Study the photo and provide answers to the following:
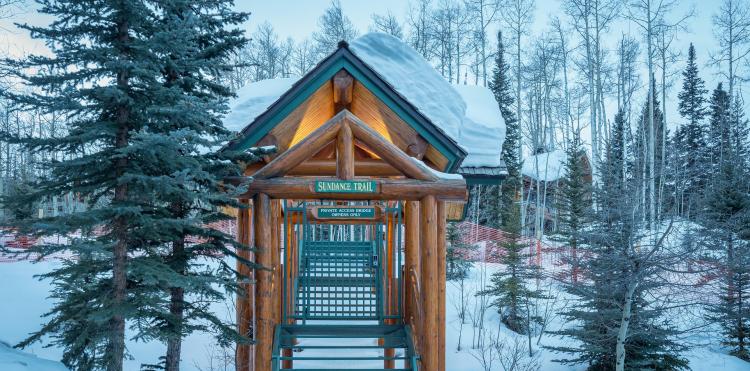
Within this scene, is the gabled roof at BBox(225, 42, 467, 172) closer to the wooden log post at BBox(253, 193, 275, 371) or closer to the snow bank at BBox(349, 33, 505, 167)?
the wooden log post at BBox(253, 193, 275, 371)

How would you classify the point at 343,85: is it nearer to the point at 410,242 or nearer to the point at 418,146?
the point at 418,146

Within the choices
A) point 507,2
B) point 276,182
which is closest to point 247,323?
point 276,182

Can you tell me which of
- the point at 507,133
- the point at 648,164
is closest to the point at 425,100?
the point at 648,164

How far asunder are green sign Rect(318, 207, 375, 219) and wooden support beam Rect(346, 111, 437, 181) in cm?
107

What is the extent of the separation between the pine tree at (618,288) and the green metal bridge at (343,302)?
159 inches

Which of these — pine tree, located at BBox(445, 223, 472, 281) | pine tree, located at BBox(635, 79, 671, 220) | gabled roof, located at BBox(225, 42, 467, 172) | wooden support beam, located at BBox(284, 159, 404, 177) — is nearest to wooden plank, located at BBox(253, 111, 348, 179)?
gabled roof, located at BBox(225, 42, 467, 172)

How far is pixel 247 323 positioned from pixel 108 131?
131 inches

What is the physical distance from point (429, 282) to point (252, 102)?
531 cm

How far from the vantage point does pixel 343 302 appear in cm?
999

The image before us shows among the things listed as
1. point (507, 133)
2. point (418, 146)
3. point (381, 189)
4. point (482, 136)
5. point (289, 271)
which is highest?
point (507, 133)

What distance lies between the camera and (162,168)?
5117 mm

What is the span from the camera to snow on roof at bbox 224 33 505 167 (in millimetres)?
9227

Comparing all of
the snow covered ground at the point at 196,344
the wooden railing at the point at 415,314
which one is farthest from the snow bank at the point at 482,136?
the snow covered ground at the point at 196,344

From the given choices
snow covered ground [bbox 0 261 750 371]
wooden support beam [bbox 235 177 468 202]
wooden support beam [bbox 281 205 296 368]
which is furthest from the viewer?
snow covered ground [bbox 0 261 750 371]
